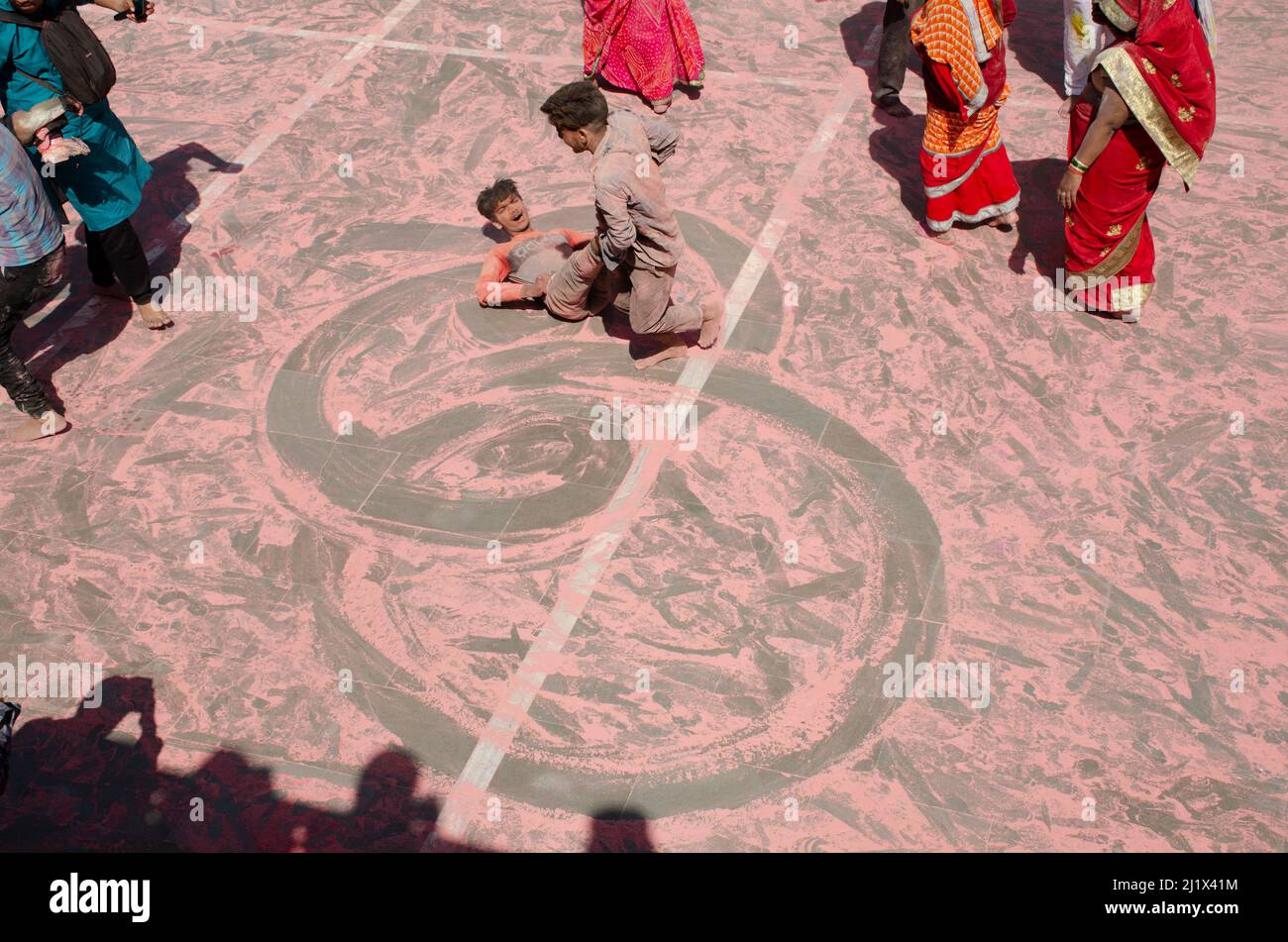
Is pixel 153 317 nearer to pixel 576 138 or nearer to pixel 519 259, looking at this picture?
pixel 519 259

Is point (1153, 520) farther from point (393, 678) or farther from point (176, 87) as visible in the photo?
point (176, 87)

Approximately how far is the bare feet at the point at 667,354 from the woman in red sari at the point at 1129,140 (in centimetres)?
262

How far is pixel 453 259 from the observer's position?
26.2 feet

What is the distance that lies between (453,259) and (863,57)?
4512mm

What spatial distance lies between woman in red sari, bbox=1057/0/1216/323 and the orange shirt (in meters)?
3.24

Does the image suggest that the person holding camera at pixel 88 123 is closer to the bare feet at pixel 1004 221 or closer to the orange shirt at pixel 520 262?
the orange shirt at pixel 520 262

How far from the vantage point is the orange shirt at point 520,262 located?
7391 mm

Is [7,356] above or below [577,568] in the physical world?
above

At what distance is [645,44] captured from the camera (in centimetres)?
927

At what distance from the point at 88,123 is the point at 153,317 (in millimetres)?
1297
